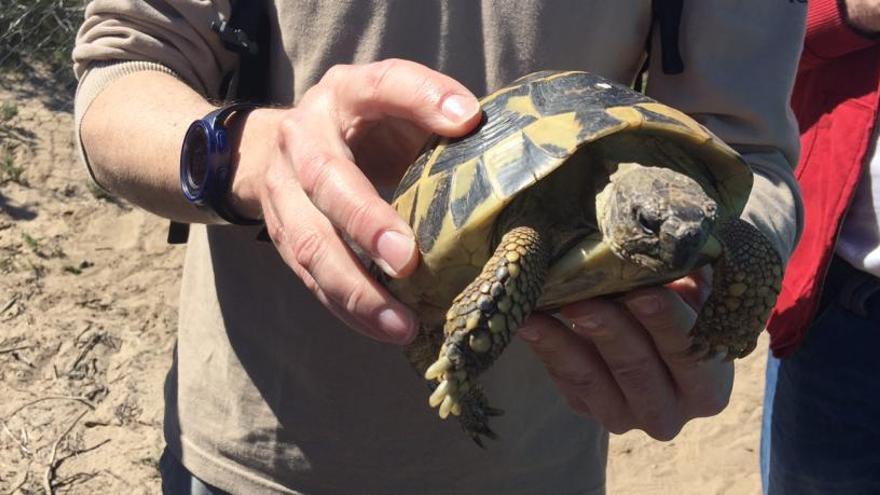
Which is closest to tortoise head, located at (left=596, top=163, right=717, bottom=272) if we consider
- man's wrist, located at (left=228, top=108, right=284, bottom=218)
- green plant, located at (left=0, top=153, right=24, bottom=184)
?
man's wrist, located at (left=228, top=108, right=284, bottom=218)

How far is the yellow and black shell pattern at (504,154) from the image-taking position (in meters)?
1.65

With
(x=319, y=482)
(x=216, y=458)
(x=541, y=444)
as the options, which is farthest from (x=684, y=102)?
(x=216, y=458)

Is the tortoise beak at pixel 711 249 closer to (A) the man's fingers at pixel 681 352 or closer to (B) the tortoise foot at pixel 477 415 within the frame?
(A) the man's fingers at pixel 681 352

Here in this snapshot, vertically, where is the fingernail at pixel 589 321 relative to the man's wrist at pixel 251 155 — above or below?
below

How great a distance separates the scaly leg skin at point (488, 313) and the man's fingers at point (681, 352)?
0.18 meters

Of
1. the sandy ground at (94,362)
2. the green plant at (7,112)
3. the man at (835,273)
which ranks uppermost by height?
the man at (835,273)

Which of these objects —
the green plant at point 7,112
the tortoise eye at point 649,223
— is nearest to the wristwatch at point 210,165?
the tortoise eye at point 649,223

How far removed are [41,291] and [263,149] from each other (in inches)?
122

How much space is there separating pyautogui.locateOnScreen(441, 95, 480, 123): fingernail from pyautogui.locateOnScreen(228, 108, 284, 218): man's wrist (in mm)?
290

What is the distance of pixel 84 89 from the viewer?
76.3 inches

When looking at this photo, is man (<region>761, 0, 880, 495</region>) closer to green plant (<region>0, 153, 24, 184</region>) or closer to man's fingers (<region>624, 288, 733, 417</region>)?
man's fingers (<region>624, 288, 733, 417</region>)

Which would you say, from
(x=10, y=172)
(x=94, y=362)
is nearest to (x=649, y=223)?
(x=94, y=362)

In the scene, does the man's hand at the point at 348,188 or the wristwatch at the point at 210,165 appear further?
the wristwatch at the point at 210,165

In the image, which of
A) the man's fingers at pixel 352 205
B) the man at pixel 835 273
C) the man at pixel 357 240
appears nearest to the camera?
the man's fingers at pixel 352 205
